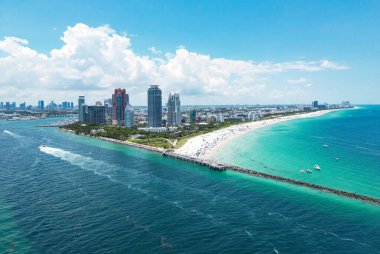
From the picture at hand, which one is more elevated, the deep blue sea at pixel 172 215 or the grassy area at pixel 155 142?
the grassy area at pixel 155 142

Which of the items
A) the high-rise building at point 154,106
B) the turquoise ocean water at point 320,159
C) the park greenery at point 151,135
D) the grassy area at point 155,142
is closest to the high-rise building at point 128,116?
the high-rise building at point 154,106

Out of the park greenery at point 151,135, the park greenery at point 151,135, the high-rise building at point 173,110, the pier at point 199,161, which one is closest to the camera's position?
the pier at point 199,161

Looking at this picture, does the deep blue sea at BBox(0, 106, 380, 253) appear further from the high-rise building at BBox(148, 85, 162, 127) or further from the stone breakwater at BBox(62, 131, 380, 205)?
the high-rise building at BBox(148, 85, 162, 127)

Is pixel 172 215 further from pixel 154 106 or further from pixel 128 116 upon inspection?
pixel 128 116

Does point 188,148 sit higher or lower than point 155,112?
lower

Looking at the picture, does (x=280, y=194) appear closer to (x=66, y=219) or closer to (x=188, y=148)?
(x=66, y=219)

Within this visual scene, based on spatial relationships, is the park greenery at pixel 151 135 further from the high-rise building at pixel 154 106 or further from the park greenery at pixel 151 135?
the high-rise building at pixel 154 106

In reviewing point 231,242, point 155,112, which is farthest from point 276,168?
point 155,112
